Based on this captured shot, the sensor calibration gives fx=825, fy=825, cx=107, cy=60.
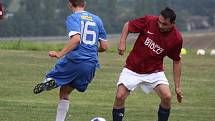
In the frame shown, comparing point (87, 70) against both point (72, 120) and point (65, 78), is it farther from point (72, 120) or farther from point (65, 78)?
point (72, 120)

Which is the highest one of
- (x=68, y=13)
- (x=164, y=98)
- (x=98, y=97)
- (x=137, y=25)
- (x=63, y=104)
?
(x=137, y=25)

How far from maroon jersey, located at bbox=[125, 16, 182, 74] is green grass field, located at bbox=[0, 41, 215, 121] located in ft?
7.24

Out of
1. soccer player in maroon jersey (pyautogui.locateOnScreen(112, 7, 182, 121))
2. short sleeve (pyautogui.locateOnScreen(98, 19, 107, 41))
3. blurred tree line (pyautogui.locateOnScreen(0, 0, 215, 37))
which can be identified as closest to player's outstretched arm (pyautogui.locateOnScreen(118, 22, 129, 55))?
soccer player in maroon jersey (pyautogui.locateOnScreen(112, 7, 182, 121))

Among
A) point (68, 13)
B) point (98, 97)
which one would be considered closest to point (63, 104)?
point (98, 97)

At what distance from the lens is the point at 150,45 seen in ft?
37.6

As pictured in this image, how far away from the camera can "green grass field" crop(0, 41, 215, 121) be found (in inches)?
559

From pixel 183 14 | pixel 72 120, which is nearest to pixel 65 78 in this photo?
pixel 72 120

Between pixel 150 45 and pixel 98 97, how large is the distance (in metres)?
6.49

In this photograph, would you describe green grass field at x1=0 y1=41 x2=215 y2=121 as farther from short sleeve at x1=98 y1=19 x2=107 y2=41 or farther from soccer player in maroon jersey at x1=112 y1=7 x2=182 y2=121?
short sleeve at x1=98 y1=19 x2=107 y2=41

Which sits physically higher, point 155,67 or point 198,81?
point 155,67

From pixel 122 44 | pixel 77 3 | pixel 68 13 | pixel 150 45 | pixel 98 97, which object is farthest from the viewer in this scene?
pixel 68 13

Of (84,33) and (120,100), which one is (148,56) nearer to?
(120,100)

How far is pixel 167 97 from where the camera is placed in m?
11.5

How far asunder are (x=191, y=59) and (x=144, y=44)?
19.3m
